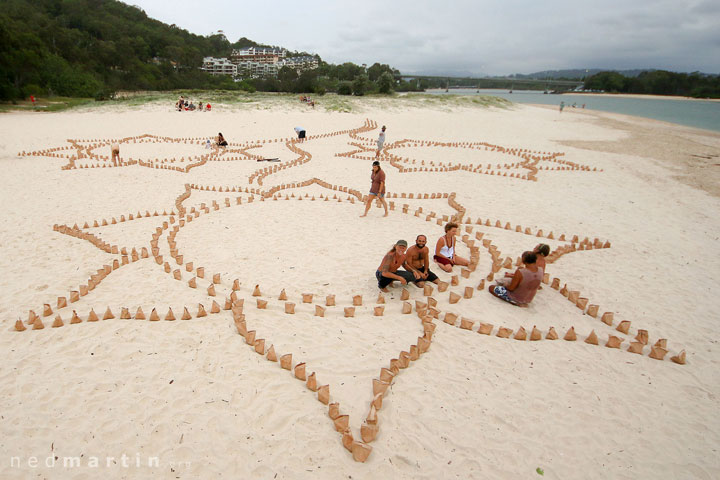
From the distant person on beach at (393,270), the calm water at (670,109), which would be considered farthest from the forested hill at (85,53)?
the calm water at (670,109)

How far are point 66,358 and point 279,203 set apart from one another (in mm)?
7285

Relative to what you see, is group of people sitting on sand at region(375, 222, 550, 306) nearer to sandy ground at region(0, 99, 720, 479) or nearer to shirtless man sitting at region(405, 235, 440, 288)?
shirtless man sitting at region(405, 235, 440, 288)

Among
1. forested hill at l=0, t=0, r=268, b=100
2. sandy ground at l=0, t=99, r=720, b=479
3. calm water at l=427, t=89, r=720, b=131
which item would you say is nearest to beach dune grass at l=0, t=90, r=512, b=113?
forested hill at l=0, t=0, r=268, b=100

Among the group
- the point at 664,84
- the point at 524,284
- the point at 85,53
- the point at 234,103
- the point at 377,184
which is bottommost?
the point at 524,284

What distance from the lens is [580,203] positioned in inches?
509

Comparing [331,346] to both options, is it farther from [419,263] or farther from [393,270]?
[419,263]

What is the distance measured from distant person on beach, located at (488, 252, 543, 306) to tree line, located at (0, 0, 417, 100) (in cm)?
4470

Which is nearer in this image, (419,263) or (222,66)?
(419,263)

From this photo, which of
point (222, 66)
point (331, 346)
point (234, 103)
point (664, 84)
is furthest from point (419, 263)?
point (664, 84)

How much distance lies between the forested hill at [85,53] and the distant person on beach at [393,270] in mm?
42835

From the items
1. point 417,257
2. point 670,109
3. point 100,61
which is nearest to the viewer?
point 417,257

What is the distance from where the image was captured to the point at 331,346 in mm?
5422

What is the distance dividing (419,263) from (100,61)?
66.0 m

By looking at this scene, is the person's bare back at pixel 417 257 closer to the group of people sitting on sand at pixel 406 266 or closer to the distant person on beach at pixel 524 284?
the group of people sitting on sand at pixel 406 266
